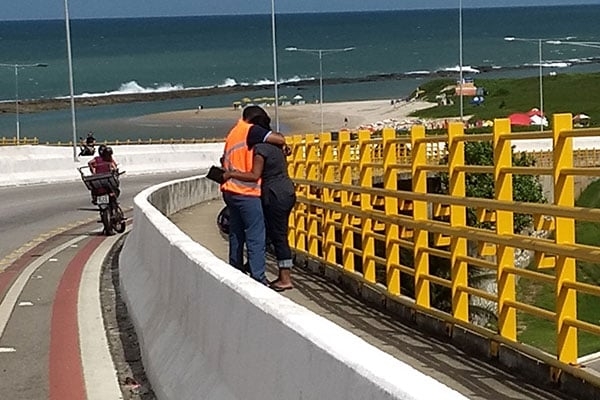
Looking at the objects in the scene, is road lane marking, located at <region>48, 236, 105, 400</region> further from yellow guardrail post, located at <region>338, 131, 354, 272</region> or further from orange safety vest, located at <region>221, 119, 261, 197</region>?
yellow guardrail post, located at <region>338, 131, 354, 272</region>

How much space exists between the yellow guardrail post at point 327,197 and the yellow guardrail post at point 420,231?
3343mm

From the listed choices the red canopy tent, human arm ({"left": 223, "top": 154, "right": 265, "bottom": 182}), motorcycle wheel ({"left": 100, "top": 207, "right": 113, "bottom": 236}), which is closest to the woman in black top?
human arm ({"left": 223, "top": 154, "right": 265, "bottom": 182})

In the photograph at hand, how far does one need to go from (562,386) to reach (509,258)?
1177mm

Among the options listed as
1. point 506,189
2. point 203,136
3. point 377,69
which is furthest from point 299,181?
point 377,69

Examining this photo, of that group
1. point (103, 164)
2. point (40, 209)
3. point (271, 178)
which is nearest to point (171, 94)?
point (40, 209)

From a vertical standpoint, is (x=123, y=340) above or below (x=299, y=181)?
below

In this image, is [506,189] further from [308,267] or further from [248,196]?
Answer: [308,267]

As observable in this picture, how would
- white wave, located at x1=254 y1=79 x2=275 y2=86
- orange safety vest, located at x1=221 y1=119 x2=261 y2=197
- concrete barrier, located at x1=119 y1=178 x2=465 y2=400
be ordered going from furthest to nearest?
white wave, located at x1=254 y1=79 x2=275 y2=86 < orange safety vest, located at x1=221 y1=119 x2=261 y2=197 < concrete barrier, located at x1=119 y1=178 x2=465 y2=400

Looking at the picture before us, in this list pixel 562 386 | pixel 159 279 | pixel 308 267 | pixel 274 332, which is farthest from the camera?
pixel 308 267

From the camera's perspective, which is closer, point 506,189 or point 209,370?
point 209,370

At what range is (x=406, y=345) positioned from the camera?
10.5 metres

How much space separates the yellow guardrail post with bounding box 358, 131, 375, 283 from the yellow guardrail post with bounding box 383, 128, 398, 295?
74 centimetres

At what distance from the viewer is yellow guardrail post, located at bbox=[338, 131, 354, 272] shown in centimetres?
1393

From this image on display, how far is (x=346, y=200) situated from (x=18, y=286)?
3.93m
